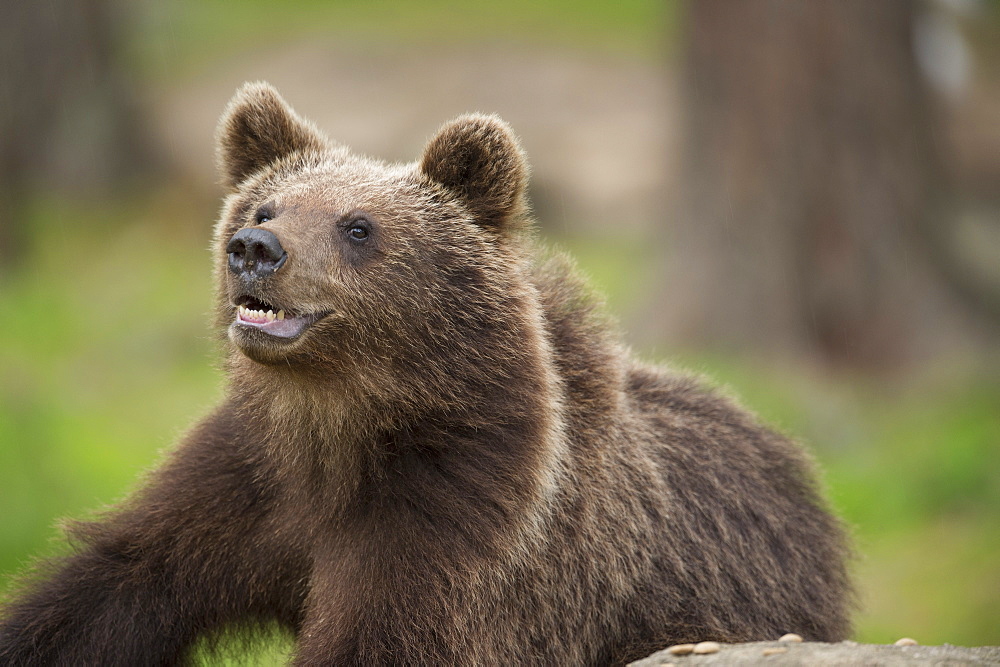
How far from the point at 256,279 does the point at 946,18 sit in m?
18.0

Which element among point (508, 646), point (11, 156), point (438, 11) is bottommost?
point (508, 646)

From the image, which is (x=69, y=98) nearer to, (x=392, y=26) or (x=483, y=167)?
(x=392, y=26)

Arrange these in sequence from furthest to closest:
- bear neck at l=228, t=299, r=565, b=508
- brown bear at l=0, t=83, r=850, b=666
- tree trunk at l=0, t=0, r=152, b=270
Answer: tree trunk at l=0, t=0, r=152, b=270 < bear neck at l=228, t=299, r=565, b=508 < brown bear at l=0, t=83, r=850, b=666

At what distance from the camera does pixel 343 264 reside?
209 inches

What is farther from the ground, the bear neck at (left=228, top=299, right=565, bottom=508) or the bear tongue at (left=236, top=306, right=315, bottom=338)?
the bear tongue at (left=236, top=306, right=315, bottom=338)

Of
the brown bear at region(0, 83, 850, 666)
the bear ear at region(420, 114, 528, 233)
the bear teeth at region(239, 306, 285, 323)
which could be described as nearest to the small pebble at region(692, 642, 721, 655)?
the brown bear at region(0, 83, 850, 666)

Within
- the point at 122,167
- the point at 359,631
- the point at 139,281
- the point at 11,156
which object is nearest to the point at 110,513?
the point at 359,631

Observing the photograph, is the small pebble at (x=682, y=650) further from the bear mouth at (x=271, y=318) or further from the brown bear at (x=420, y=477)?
the bear mouth at (x=271, y=318)

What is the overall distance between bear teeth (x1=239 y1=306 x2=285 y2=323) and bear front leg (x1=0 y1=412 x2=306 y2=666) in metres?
0.82

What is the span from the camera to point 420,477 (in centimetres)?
524

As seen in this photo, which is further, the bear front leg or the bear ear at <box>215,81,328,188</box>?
the bear ear at <box>215,81,328,188</box>

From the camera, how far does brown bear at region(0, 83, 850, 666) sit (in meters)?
5.17

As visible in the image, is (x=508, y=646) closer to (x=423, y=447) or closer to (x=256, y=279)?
(x=423, y=447)

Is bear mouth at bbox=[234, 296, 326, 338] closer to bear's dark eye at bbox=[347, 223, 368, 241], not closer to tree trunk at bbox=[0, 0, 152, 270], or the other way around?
bear's dark eye at bbox=[347, 223, 368, 241]
